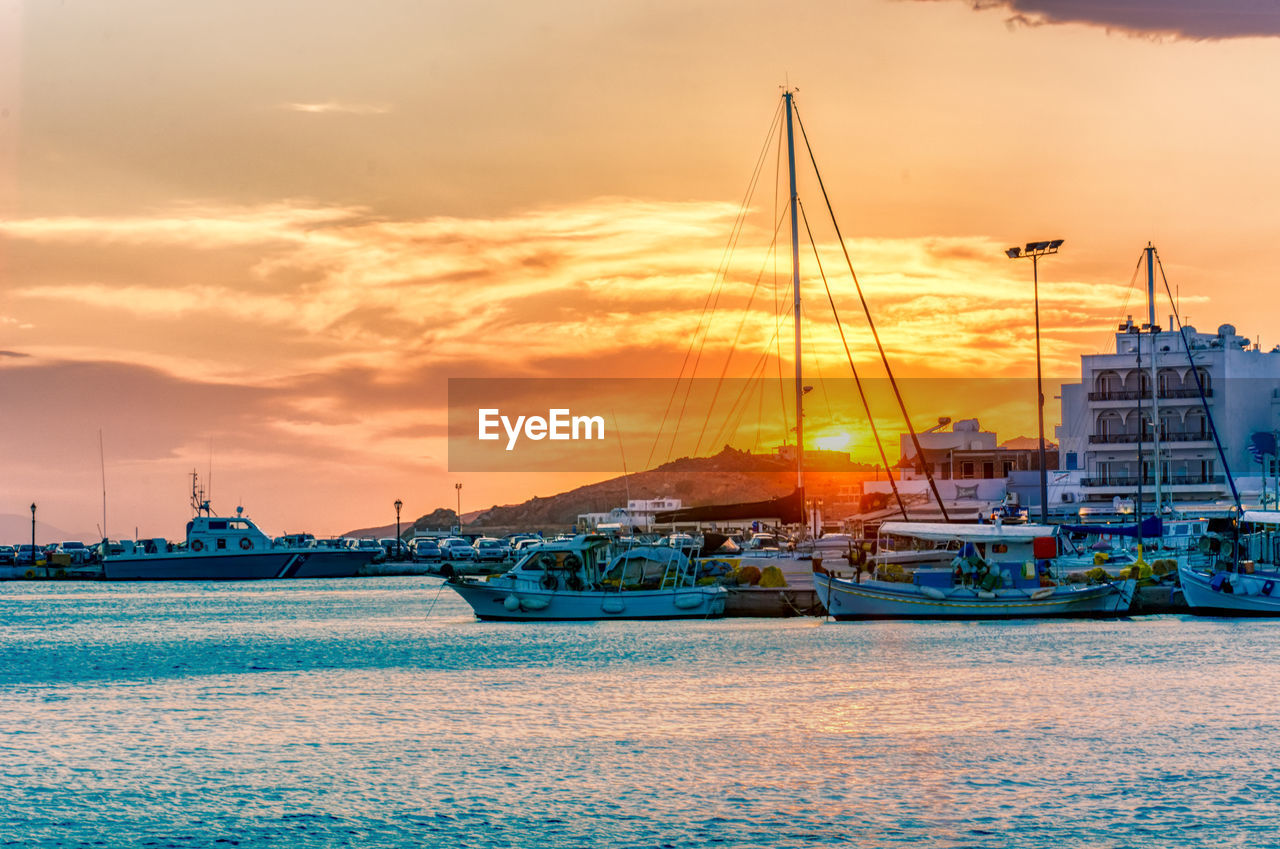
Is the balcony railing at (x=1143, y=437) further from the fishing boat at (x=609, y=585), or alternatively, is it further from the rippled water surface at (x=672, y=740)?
the fishing boat at (x=609, y=585)

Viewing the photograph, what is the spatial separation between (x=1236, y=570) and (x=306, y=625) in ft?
152

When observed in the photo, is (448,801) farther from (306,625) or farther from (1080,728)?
(306,625)

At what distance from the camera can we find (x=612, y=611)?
6412 centimetres

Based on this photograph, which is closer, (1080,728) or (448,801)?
(448,801)

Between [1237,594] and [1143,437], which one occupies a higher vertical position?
[1143,437]

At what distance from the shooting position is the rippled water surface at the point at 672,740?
24.6 metres

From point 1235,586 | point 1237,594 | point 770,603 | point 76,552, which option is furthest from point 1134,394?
point 76,552

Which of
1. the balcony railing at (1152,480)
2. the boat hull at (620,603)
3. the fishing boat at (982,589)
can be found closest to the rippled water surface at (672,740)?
the fishing boat at (982,589)

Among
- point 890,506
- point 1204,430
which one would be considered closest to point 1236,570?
point 1204,430

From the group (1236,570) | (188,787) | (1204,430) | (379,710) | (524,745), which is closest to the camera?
(188,787)

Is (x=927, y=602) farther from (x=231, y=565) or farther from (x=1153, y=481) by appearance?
(x=231, y=565)

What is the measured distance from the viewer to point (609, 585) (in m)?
64.6

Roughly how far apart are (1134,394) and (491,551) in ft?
250

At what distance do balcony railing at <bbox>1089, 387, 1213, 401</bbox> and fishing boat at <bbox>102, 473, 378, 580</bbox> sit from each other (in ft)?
248
